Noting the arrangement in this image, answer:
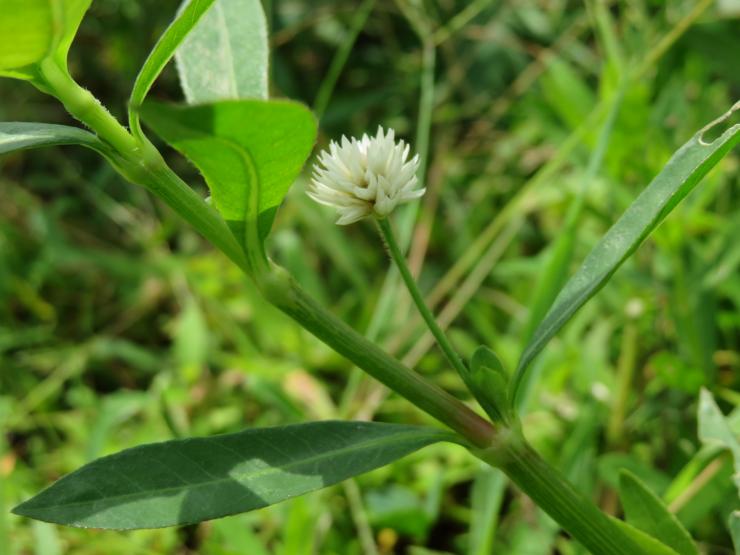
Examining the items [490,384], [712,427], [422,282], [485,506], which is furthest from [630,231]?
[422,282]

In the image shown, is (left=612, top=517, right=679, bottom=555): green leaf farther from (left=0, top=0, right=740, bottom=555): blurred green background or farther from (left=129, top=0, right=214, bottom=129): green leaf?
(left=129, top=0, right=214, bottom=129): green leaf

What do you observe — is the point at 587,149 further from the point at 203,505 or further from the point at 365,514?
the point at 203,505

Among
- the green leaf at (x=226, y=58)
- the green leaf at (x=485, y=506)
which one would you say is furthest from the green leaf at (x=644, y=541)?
the green leaf at (x=226, y=58)

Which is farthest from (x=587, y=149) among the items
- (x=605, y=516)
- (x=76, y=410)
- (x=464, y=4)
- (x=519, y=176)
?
(x=76, y=410)

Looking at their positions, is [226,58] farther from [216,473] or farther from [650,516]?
[650,516]

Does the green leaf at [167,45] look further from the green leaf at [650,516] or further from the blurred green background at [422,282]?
the blurred green background at [422,282]

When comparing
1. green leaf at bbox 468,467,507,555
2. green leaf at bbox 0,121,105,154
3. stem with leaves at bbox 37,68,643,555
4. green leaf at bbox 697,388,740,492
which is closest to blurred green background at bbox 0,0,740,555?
green leaf at bbox 468,467,507,555
